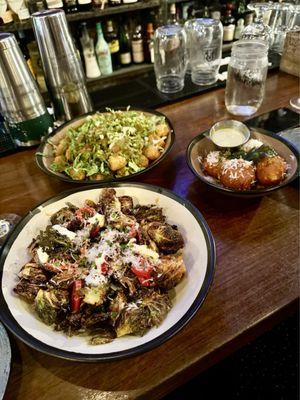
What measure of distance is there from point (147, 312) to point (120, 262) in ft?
0.45

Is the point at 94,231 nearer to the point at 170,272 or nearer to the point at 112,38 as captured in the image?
the point at 170,272

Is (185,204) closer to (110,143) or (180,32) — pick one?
(110,143)

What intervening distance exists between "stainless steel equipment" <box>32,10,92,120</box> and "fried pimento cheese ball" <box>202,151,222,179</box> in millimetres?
773

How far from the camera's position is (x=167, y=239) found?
79 centimetres

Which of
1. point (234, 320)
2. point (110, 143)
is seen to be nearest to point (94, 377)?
point (234, 320)

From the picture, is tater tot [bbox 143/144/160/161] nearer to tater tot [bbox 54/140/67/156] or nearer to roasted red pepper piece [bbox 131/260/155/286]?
tater tot [bbox 54/140/67/156]

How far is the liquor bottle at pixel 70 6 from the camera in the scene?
231 centimetres

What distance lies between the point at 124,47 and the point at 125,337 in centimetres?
283

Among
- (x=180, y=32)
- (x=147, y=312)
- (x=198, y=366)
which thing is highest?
(x=180, y=32)

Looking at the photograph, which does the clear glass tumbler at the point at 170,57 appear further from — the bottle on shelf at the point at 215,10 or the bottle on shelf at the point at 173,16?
the bottle on shelf at the point at 215,10

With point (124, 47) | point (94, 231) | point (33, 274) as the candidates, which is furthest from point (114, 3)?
point (33, 274)

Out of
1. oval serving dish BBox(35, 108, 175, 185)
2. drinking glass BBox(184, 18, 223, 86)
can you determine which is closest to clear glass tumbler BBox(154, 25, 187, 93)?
drinking glass BBox(184, 18, 223, 86)

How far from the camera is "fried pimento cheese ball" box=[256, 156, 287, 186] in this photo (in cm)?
95

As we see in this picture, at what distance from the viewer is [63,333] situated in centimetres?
67
